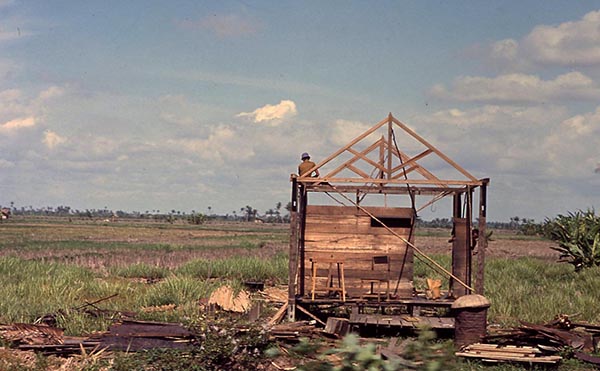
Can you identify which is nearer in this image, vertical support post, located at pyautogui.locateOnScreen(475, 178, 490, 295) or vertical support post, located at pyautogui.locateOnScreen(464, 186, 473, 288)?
vertical support post, located at pyautogui.locateOnScreen(475, 178, 490, 295)

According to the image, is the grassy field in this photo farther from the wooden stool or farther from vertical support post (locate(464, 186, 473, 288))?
the wooden stool

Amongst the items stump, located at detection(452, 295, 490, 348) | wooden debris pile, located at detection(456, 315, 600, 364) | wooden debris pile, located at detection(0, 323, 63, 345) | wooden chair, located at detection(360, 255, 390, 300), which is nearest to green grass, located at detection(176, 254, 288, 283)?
wooden chair, located at detection(360, 255, 390, 300)

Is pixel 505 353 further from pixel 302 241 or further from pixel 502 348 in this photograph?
pixel 302 241

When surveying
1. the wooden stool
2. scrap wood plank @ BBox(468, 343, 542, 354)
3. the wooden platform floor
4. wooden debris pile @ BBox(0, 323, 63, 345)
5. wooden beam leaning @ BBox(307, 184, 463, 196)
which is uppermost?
wooden beam leaning @ BBox(307, 184, 463, 196)

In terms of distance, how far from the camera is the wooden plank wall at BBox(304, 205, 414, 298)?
45.8 ft

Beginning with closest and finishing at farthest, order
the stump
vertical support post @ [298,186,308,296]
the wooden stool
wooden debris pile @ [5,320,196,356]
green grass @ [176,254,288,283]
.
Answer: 1. wooden debris pile @ [5,320,196,356]
2. the stump
3. the wooden stool
4. vertical support post @ [298,186,308,296]
5. green grass @ [176,254,288,283]

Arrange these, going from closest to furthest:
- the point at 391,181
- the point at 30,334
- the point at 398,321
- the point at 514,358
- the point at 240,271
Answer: the point at 514,358
the point at 30,334
the point at 398,321
the point at 391,181
the point at 240,271

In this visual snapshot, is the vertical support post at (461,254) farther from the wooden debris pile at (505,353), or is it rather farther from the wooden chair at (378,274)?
the wooden debris pile at (505,353)

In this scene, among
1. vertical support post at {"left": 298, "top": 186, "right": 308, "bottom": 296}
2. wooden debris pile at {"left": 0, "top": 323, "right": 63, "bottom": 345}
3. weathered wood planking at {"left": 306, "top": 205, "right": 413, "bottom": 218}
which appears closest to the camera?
wooden debris pile at {"left": 0, "top": 323, "right": 63, "bottom": 345}

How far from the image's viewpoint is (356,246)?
1400cm

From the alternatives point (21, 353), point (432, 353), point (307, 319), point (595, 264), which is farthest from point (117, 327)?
Result: point (595, 264)

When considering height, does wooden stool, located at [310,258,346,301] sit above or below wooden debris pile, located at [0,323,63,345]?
above

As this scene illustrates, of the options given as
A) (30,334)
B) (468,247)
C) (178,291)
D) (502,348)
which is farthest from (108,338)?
(468,247)

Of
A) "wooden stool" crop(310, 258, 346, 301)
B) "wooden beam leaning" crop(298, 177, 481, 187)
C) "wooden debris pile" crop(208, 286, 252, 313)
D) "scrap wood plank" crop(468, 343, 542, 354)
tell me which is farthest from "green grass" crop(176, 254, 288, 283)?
"scrap wood plank" crop(468, 343, 542, 354)
